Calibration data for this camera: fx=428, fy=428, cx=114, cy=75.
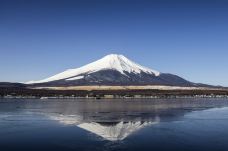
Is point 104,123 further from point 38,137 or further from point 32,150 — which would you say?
point 32,150

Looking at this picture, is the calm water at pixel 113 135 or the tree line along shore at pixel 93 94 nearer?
the calm water at pixel 113 135

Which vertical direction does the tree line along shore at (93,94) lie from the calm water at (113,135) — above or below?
above

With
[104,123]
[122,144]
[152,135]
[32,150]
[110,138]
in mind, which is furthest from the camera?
[104,123]

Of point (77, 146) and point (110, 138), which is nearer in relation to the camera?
point (77, 146)

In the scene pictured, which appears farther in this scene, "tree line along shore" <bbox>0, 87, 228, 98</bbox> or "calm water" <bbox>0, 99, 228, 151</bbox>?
"tree line along shore" <bbox>0, 87, 228, 98</bbox>

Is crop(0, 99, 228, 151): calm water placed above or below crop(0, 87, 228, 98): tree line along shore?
below

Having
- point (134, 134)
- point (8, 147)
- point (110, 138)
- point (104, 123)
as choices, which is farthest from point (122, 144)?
point (104, 123)

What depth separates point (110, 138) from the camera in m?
18.7

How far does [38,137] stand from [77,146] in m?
3.24

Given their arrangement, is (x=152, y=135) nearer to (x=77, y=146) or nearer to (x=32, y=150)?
(x=77, y=146)

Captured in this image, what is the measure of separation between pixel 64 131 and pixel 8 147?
198 inches

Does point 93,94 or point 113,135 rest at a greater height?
point 93,94

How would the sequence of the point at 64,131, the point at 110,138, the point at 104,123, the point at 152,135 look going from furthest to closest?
the point at 104,123 → the point at 64,131 → the point at 152,135 → the point at 110,138

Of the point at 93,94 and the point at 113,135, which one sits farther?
the point at 93,94
